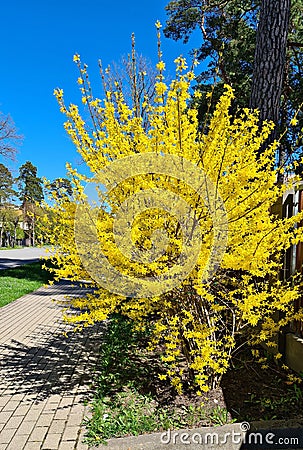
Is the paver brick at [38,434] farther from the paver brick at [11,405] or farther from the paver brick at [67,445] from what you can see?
the paver brick at [11,405]

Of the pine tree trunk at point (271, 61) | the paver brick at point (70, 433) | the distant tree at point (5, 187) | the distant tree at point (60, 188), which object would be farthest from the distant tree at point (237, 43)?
the distant tree at point (5, 187)

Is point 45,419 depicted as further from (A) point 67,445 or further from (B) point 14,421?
(A) point 67,445

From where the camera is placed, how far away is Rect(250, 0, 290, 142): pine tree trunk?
4766mm

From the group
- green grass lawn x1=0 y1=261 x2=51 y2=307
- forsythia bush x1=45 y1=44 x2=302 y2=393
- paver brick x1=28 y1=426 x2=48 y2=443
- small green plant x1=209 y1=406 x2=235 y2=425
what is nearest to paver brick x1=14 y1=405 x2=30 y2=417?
paver brick x1=28 y1=426 x2=48 y2=443

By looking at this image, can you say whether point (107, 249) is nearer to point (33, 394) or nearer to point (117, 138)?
point (117, 138)

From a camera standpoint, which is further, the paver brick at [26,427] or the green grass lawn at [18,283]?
the green grass lawn at [18,283]

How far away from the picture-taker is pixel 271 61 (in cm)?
479

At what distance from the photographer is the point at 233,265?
2.75 metres

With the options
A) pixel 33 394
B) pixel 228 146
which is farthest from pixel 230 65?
pixel 33 394

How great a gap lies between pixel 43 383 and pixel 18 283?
8.89 metres

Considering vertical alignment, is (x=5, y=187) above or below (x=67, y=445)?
above

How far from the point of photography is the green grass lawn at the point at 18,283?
965 cm

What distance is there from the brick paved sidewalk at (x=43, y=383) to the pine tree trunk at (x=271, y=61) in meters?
3.65

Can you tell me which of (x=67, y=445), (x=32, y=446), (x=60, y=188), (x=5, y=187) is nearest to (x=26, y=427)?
(x=32, y=446)
